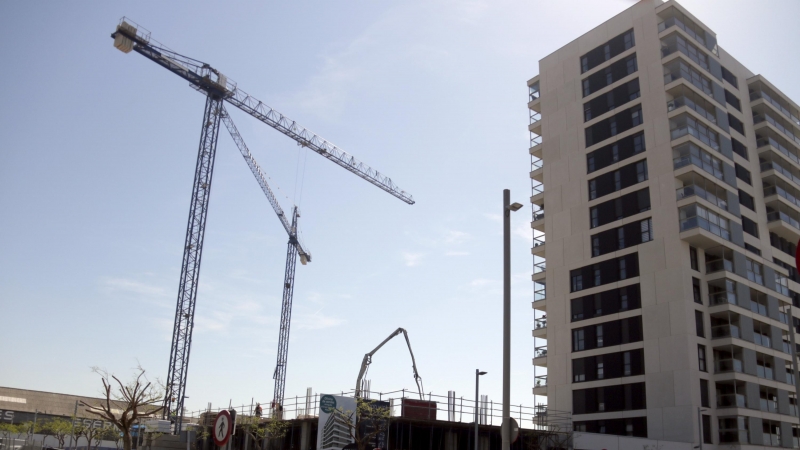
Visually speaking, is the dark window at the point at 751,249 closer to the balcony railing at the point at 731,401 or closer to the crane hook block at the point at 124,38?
the balcony railing at the point at 731,401

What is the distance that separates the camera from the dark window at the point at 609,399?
5922 centimetres

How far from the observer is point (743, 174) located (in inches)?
2717

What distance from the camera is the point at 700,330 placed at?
59531mm

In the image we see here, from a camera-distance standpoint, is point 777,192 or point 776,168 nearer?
point 777,192

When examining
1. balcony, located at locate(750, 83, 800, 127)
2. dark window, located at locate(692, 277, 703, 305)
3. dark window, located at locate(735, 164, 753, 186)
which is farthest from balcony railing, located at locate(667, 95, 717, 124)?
dark window, located at locate(692, 277, 703, 305)

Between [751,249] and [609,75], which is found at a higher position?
[609,75]

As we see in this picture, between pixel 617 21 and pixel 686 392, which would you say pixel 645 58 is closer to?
pixel 617 21

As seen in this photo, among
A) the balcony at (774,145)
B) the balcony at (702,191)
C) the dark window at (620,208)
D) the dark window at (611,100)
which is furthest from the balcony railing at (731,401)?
the dark window at (611,100)

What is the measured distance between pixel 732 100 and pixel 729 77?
109 inches

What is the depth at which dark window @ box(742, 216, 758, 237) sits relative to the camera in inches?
2638

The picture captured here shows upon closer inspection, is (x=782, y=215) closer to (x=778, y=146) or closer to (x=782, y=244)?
(x=782, y=244)

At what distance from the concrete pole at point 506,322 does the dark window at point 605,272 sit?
42349mm

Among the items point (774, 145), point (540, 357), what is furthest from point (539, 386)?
point (774, 145)

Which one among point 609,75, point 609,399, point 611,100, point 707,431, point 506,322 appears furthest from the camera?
point 609,75
